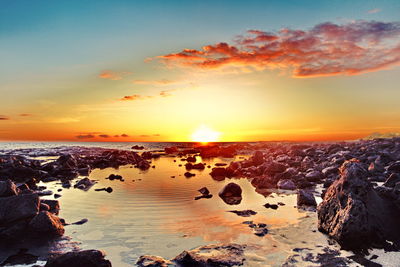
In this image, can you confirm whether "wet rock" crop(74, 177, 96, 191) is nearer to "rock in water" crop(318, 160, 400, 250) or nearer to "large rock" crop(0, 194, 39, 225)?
"large rock" crop(0, 194, 39, 225)

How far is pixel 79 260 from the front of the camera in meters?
8.04

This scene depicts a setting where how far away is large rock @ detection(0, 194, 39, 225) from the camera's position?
11703 millimetres

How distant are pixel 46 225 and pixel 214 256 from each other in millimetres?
7246

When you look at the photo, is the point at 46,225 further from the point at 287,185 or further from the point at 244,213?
the point at 287,185

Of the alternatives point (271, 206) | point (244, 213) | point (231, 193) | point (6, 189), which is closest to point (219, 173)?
point (231, 193)

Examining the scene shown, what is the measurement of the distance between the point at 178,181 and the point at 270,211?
12113 millimetres

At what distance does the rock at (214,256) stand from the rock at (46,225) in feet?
19.0

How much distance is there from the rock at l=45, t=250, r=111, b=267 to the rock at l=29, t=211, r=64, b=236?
3.50m

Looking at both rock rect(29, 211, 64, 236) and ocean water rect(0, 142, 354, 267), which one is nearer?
ocean water rect(0, 142, 354, 267)

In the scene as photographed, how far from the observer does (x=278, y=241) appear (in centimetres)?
1008

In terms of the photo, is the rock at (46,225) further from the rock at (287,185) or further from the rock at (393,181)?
the rock at (393,181)

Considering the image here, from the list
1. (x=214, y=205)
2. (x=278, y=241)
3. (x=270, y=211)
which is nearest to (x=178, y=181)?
(x=214, y=205)

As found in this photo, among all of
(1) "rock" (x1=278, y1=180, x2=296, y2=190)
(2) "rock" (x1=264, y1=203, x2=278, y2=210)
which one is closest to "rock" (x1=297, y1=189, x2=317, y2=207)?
(2) "rock" (x1=264, y1=203, x2=278, y2=210)

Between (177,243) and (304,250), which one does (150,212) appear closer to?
(177,243)
